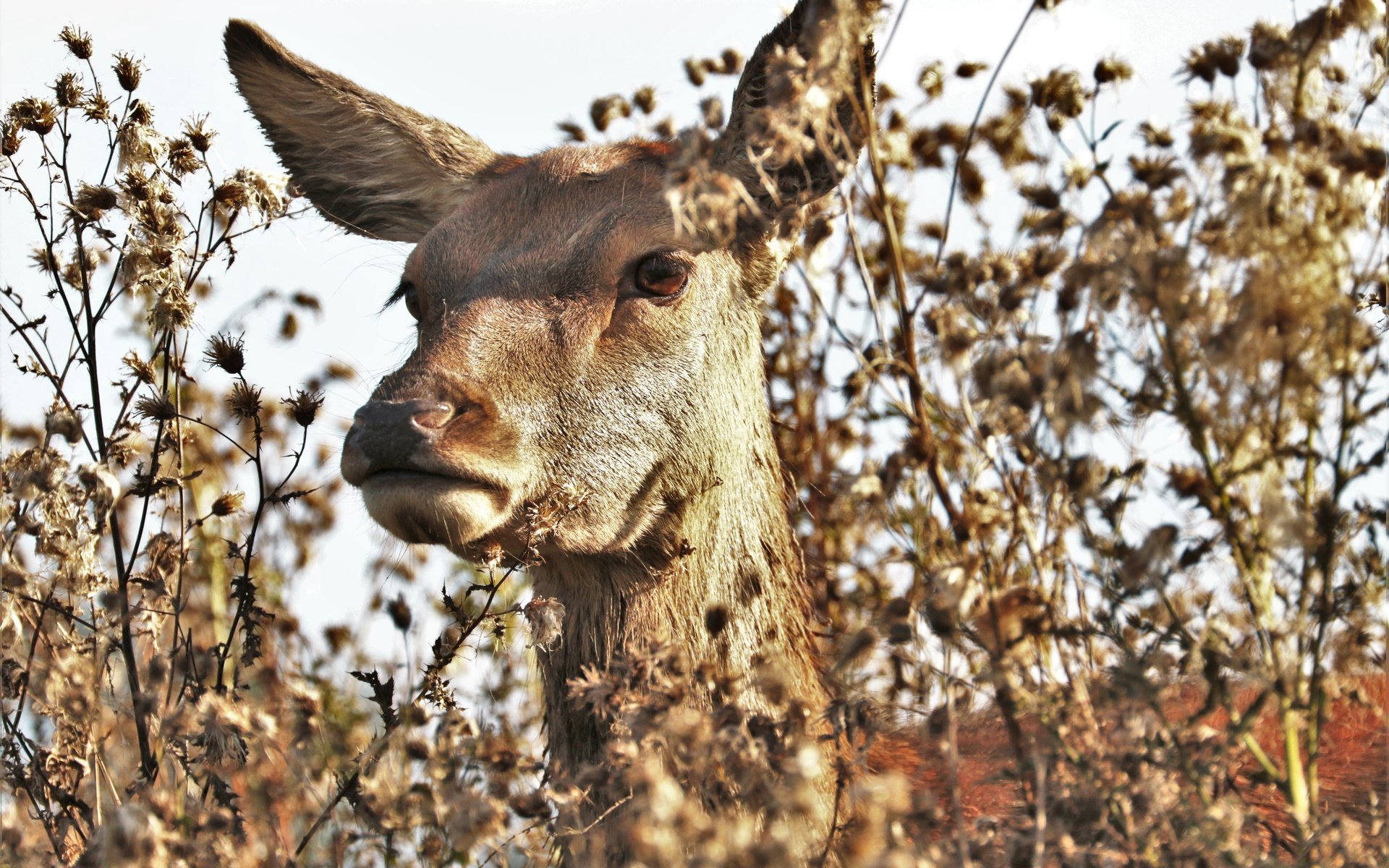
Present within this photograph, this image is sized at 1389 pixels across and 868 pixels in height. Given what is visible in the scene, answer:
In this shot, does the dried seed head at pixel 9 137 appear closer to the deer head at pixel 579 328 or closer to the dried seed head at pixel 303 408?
the deer head at pixel 579 328

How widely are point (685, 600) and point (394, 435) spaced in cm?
119

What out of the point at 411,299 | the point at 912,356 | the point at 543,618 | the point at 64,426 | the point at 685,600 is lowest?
the point at 543,618

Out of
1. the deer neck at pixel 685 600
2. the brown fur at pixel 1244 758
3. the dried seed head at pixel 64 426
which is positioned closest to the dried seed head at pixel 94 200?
the dried seed head at pixel 64 426

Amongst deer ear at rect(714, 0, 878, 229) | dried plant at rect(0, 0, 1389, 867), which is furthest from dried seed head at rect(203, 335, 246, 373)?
deer ear at rect(714, 0, 878, 229)

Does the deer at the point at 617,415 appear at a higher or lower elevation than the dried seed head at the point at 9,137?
lower

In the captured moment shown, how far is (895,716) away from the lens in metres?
4.99

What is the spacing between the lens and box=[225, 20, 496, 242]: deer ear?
556cm

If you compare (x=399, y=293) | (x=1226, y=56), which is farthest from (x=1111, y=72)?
(x=399, y=293)

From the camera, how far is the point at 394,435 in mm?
3730

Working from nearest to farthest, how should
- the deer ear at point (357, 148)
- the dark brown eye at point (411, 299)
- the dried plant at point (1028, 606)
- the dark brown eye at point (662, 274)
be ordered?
1. the dried plant at point (1028, 606)
2. the dark brown eye at point (662, 274)
3. the dark brown eye at point (411, 299)
4. the deer ear at point (357, 148)

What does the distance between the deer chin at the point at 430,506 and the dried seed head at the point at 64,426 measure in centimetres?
94

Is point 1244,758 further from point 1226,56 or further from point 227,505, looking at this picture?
point 227,505

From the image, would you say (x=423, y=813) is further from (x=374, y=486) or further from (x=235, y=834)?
(x=374, y=486)

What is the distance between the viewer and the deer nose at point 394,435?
3.72 m
